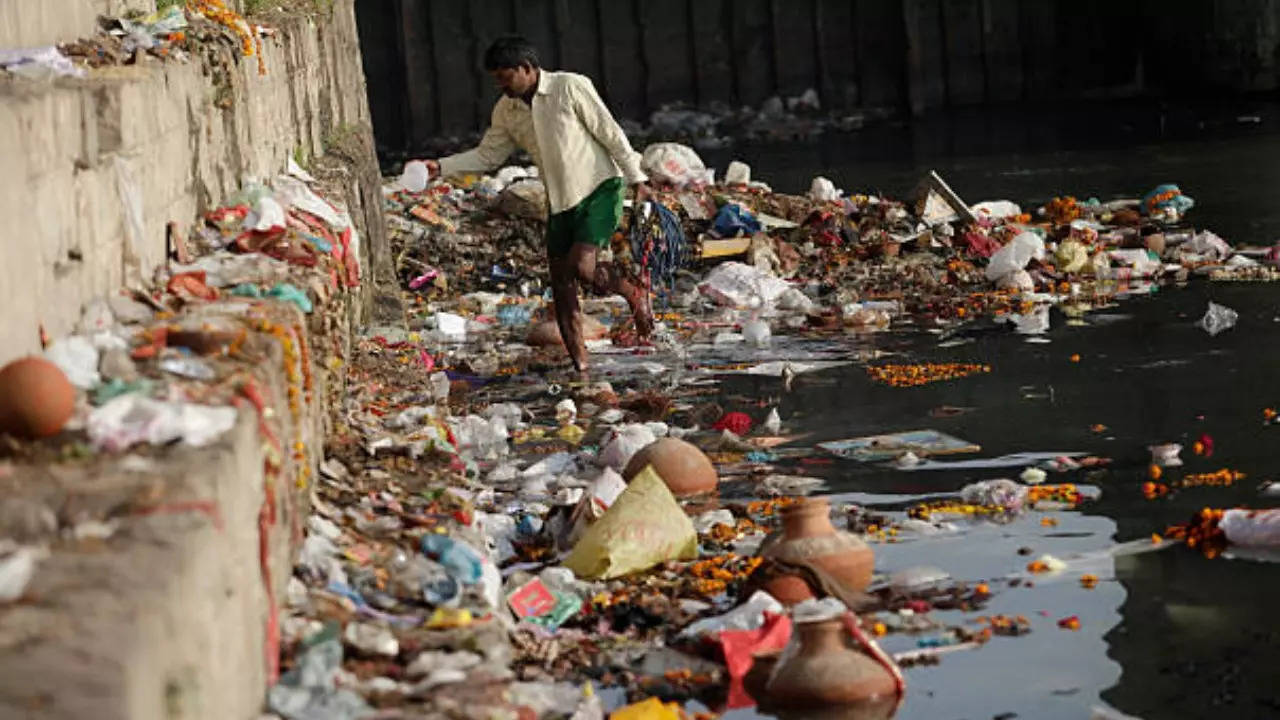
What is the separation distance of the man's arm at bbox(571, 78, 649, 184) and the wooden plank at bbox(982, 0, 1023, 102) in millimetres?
20136

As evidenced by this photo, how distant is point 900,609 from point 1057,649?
1.98 feet

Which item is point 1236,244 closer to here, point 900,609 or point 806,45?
point 900,609

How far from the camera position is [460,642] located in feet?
15.9

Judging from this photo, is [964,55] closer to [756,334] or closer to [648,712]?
[756,334]

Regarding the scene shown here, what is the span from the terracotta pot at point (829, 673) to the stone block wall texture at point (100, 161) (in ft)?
6.48

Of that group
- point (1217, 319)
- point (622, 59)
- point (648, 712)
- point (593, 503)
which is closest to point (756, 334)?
point (1217, 319)

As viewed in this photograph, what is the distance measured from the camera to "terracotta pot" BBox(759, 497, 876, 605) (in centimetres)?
611

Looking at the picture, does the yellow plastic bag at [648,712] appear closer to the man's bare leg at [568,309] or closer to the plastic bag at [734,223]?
the man's bare leg at [568,309]

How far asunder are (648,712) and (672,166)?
11.0m

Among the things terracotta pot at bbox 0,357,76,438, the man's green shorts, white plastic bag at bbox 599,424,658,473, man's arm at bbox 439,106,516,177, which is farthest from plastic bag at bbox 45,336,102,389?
man's arm at bbox 439,106,516,177

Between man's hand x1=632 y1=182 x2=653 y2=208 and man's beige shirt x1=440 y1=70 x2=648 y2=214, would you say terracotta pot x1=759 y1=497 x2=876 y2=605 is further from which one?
man's hand x1=632 y1=182 x2=653 y2=208

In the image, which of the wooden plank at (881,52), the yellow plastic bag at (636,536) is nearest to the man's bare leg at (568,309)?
the yellow plastic bag at (636,536)

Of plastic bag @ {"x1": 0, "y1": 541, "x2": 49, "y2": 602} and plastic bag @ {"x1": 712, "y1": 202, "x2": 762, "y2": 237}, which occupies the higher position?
plastic bag @ {"x1": 0, "y1": 541, "x2": 49, "y2": 602}

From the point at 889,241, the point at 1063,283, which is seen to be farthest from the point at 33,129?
the point at 889,241
